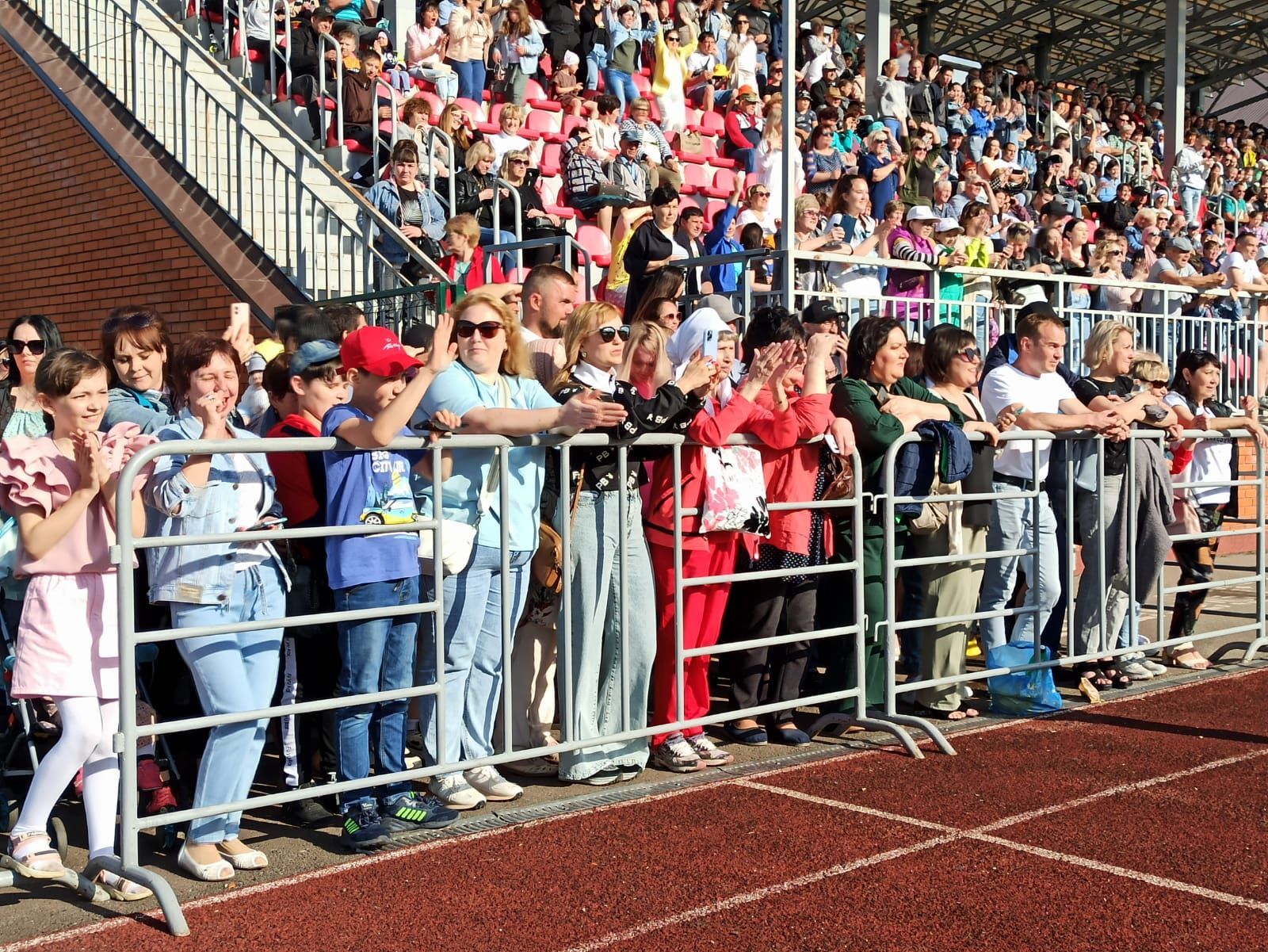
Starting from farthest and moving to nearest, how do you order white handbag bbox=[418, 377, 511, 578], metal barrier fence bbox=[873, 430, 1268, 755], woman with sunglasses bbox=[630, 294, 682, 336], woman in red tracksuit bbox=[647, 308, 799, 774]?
woman with sunglasses bbox=[630, 294, 682, 336] → metal barrier fence bbox=[873, 430, 1268, 755] → woman in red tracksuit bbox=[647, 308, 799, 774] → white handbag bbox=[418, 377, 511, 578]

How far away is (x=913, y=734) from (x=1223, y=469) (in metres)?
3.69

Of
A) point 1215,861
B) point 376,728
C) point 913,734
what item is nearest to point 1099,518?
point 913,734

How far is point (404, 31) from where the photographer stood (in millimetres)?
15734

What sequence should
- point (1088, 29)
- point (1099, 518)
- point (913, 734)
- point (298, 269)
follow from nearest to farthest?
point (913, 734), point (1099, 518), point (298, 269), point (1088, 29)

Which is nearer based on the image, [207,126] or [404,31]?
[207,126]

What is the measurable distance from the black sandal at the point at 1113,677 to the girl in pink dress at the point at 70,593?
5748 millimetres

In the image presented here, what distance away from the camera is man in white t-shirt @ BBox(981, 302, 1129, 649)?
25.9ft

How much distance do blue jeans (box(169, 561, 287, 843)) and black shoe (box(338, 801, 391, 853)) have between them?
41 cm

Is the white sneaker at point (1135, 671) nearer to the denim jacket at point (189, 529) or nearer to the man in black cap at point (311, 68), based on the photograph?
the denim jacket at point (189, 529)

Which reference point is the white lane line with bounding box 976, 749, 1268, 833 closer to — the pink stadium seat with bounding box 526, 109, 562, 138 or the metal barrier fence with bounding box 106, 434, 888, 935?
the metal barrier fence with bounding box 106, 434, 888, 935

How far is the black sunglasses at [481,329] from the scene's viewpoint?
586 centimetres

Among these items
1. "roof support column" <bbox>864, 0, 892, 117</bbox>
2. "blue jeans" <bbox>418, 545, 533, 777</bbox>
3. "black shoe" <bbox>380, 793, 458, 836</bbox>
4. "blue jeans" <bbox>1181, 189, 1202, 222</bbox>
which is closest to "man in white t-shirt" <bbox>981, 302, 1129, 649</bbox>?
"blue jeans" <bbox>418, 545, 533, 777</bbox>

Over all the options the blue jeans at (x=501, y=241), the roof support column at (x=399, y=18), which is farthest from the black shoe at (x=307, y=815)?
the roof support column at (x=399, y=18)

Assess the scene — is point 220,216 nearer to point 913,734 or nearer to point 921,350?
point 921,350
